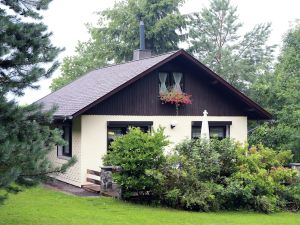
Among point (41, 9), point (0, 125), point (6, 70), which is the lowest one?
point (0, 125)

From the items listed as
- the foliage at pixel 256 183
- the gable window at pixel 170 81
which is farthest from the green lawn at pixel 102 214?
the gable window at pixel 170 81

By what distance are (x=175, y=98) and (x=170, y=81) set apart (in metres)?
0.84

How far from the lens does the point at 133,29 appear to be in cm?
3700

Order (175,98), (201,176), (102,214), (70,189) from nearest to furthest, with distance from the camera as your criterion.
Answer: (102,214), (201,176), (70,189), (175,98)

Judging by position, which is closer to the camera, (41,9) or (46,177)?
(46,177)

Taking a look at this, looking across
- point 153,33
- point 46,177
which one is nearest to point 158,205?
point 46,177

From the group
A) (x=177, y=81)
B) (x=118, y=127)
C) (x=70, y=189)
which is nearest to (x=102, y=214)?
(x=70, y=189)

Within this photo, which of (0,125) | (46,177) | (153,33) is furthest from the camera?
(153,33)

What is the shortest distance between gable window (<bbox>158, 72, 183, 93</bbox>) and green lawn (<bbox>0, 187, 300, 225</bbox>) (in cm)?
605

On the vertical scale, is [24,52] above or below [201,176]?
above

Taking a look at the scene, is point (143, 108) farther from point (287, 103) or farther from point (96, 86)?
point (287, 103)

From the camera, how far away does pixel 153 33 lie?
36188mm

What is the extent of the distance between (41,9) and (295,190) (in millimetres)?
8742

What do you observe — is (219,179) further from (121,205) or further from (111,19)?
(111,19)
